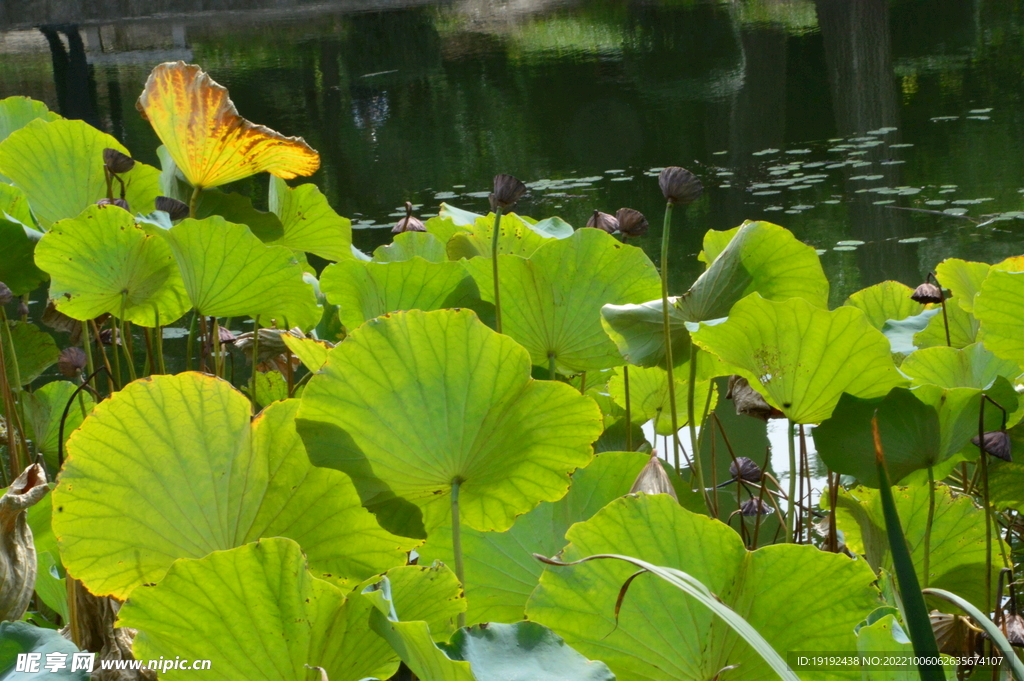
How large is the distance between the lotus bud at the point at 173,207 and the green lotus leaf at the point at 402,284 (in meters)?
0.14

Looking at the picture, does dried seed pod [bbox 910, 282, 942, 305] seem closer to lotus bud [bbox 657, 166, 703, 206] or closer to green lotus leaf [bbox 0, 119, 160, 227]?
lotus bud [bbox 657, 166, 703, 206]

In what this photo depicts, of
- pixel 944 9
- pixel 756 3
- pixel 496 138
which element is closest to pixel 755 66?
pixel 496 138

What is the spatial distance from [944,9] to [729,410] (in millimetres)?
8189

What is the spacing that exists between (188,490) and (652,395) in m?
0.55

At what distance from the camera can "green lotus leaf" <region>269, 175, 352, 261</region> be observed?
2.95ft

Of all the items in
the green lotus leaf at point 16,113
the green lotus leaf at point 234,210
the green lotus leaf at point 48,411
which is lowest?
the green lotus leaf at point 48,411

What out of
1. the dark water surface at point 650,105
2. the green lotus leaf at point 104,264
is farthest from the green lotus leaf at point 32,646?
the dark water surface at point 650,105

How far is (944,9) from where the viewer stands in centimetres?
838

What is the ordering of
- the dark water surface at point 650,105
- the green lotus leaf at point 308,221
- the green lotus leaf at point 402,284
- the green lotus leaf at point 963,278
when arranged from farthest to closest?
the dark water surface at point 650,105
the green lotus leaf at point 308,221
the green lotus leaf at point 963,278
the green lotus leaf at point 402,284

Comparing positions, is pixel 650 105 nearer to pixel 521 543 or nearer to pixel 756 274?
pixel 756 274

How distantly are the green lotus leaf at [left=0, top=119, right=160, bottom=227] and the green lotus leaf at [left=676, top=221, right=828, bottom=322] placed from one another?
0.52 metres

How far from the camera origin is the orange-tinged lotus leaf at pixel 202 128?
0.71 meters

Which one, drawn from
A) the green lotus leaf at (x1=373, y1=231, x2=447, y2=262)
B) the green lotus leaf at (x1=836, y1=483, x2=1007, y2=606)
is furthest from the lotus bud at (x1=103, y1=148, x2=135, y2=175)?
the green lotus leaf at (x1=836, y1=483, x2=1007, y2=606)

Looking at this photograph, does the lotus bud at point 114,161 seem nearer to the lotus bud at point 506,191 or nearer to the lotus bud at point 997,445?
the lotus bud at point 506,191
